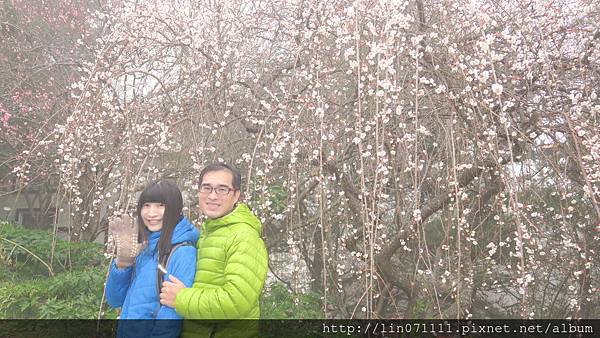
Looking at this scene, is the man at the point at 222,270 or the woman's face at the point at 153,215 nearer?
the man at the point at 222,270

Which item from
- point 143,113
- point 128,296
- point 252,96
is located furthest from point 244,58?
point 128,296

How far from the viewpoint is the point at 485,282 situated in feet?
13.0

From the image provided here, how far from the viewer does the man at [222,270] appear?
137 cm

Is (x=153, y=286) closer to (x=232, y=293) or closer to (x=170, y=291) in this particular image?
(x=170, y=291)

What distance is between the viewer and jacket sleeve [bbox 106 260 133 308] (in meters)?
1.68

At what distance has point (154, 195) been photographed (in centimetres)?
166

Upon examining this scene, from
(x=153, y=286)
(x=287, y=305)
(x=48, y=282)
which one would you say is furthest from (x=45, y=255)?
(x=153, y=286)

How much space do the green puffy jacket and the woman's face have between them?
19 centimetres

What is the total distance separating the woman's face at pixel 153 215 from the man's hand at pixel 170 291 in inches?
10.4

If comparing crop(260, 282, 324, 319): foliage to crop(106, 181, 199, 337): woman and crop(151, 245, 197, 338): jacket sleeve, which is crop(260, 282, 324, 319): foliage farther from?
crop(151, 245, 197, 338): jacket sleeve

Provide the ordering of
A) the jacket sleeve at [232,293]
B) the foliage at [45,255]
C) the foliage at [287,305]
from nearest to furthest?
the jacket sleeve at [232,293], the foliage at [287,305], the foliage at [45,255]

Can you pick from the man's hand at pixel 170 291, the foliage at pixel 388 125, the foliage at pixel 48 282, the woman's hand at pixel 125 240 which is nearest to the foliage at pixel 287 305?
the foliage at pixel 388 125

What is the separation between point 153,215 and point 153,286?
9.9 inches

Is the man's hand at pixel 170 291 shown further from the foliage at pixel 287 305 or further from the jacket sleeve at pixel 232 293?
the foliage at pixel 287 305
